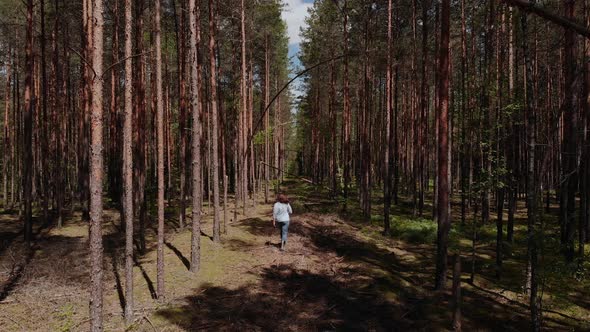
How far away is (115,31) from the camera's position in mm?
16266

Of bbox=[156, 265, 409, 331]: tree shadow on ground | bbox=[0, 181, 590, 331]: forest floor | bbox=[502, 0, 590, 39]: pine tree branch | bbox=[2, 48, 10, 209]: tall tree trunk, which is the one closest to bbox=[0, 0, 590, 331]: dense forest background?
bbox=[502, 0, 590, 39]: pine tree branch

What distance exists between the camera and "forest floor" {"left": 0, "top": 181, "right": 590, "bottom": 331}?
8.44 meters

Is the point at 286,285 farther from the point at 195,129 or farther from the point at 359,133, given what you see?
the point at 359,133

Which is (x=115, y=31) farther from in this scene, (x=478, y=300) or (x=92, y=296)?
(x=478, y=300)

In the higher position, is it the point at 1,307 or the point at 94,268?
the point at 94,268

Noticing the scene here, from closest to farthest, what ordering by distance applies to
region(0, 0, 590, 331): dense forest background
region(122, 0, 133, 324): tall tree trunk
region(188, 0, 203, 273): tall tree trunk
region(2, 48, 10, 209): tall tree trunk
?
region(0, 0, 590, 331): dense forest background
region(122, 0, 133, 324): tall tree trunk
region(188, 0, 203, 273): tall tree trunk
region(2, 48, 10, 209): tall tree trunk

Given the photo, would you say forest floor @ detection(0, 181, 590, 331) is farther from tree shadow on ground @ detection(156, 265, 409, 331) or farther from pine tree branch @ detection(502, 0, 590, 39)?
pine tree branch @ detection(502, 0, 590, 39)

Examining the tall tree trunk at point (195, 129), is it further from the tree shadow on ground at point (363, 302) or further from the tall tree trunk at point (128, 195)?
the tall tree trunk at point (128, 195)

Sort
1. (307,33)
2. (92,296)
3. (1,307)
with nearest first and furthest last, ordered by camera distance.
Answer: (92,296) < (1,307) < (307,33)

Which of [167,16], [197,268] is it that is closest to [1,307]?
[197,268]

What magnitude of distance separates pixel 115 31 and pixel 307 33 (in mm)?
19729

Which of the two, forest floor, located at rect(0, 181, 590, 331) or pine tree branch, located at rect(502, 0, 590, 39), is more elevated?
pine tree branch, located at rect(502, 0, 590, 39)

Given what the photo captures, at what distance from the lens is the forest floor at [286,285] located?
8.44 meters

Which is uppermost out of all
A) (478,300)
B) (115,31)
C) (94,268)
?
(115,31)
